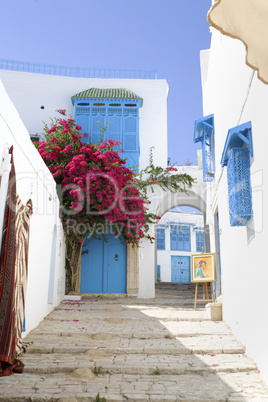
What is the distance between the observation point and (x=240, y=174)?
17.6 feet

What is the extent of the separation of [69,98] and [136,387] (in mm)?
11803

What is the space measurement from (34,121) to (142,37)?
551cm

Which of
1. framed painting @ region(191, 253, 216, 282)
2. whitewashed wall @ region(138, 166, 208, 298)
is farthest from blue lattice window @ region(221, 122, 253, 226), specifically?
whitewashed wall @ region(138, 166, 208, 298)

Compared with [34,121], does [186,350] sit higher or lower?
lower

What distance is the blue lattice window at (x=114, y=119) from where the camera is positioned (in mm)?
13484

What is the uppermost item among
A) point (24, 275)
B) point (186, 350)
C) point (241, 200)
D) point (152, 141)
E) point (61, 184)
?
point (152, 141)

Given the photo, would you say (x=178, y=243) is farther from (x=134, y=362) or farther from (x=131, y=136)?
(x=134, y=362)

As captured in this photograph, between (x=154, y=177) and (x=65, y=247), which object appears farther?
(x=154, y=177)

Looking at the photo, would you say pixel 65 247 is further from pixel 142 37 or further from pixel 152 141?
pixel 142 37

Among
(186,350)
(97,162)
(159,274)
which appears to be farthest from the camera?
(159,274)

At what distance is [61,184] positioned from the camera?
37.5ft

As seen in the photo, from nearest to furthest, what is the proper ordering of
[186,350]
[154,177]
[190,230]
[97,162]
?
[186,350] → [97,162] → [154,177] → [190,230]

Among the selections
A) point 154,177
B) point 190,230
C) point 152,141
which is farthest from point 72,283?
point 190,230

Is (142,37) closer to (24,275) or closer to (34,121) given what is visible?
(34,121)
